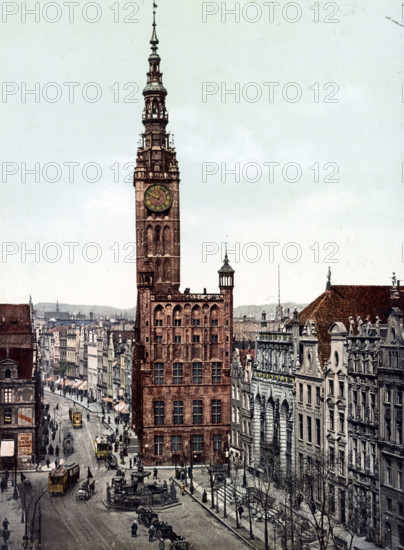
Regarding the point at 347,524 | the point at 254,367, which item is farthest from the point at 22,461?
the point at 347,524

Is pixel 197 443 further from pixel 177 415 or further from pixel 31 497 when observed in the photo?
pixel 31 497

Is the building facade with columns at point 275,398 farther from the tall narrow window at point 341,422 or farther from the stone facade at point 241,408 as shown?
the tall narrow window at point 341,422

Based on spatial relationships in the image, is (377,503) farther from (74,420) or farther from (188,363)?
(74,420)

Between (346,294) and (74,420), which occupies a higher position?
(346,294)

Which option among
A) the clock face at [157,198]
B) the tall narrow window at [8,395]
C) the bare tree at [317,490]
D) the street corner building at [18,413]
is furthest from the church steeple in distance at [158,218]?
the bare tree at [317,490]

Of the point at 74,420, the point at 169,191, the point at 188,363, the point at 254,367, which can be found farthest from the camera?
the point at 74,420

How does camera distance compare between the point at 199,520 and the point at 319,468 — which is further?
the point at 199,520

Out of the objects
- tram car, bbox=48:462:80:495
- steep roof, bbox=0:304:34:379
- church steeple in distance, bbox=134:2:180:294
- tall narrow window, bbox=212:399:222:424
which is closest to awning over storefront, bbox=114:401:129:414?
steep roof, bbox=0:304:34:379
